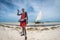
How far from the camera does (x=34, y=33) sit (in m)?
2.69

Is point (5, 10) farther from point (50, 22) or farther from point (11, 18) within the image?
point (50, 22)

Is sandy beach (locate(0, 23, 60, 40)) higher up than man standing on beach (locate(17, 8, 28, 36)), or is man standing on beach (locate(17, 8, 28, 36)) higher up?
man standing on beach (locate(17, 8, 28, 36))

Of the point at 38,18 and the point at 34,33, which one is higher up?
the point at 38,18

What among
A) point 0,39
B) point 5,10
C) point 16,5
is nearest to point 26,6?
point 16,5

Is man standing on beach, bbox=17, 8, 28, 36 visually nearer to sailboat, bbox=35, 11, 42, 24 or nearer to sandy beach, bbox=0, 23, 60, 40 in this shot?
sandy beach, bbox=0, 23, 60, 40

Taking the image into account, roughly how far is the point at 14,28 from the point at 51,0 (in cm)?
72

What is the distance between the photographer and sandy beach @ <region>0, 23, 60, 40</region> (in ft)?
8.77

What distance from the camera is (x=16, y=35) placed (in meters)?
2.69

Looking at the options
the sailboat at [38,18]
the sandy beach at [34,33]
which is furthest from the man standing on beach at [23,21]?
the sailboat at [38,18]

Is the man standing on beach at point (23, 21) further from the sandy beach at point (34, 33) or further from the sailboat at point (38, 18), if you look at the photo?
the sailboat at point (38, 18)

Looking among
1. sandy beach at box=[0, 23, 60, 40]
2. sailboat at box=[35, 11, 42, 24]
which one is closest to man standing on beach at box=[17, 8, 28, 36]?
sandy beach at box=[0, 23, 60, 40]

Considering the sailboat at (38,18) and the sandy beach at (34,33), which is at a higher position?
the sailboat at (38,18)

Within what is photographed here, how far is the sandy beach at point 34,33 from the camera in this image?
2672mm

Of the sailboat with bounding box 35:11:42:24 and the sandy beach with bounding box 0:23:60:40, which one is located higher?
the sailboat with bounding box 35:11:42:24
